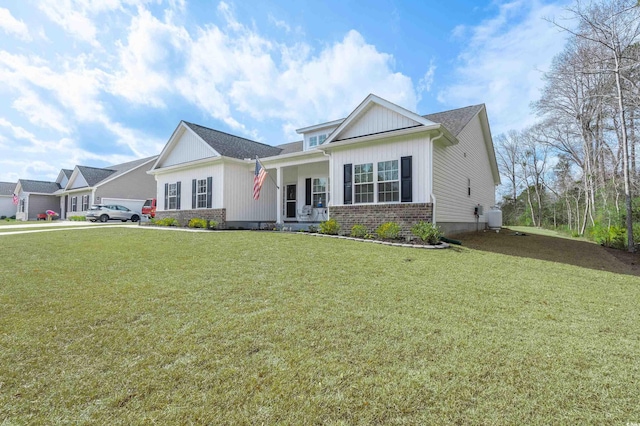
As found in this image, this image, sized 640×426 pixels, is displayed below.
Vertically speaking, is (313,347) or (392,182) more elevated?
(392,182)

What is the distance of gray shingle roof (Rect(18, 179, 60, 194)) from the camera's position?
31.9m

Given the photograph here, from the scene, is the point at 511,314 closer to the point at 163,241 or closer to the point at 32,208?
the point at 163,241

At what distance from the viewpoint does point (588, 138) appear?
1909 centimetres

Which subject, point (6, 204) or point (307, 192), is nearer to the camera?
point (307, 192)

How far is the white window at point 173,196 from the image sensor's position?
17237 millimetres

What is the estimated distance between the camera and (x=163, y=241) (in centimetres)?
922

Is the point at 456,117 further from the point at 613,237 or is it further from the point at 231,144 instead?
the point at 231,144

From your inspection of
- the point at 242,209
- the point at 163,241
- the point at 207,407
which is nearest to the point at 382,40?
the point at 242,209

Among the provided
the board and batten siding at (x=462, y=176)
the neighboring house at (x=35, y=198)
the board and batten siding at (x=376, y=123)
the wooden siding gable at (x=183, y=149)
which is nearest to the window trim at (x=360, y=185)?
the board and batten siding at (x=376, y=123)

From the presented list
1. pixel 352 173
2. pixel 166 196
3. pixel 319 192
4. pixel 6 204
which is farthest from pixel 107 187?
pixel 352 173

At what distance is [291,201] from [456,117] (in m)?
9.04

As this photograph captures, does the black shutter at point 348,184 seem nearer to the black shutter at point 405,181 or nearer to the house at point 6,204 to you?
the black shutter at point 405,181

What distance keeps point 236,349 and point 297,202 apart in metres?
12.9

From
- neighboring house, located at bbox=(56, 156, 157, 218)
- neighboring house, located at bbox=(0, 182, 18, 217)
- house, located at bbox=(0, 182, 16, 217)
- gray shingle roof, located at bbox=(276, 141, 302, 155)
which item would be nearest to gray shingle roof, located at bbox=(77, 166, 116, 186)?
neighboring house, located at bbox=(56, 156, 157, 218)
